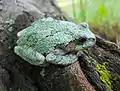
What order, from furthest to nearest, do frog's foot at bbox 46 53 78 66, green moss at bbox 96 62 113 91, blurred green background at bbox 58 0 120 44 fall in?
blurred green background at bbox 58 0 120 44, green moss at bbox 96 62 113 91, frog's foot at bbox 46 53 78 66

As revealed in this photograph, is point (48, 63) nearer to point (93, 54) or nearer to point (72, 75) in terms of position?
point (72, 75)

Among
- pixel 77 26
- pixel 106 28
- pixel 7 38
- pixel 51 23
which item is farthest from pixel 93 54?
pixel 106 28

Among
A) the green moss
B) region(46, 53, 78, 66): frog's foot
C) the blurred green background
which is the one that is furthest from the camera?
the blurred green background

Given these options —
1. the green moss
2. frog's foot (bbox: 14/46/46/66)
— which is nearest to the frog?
frog's foot (bbox: 14/46/46/66)

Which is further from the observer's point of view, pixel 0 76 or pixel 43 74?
pixel 0 76

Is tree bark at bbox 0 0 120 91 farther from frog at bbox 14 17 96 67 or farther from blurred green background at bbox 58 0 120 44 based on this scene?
blurred green background at bbox 58 0 120 44

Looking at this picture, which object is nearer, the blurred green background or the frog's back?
Answer: the frog's back

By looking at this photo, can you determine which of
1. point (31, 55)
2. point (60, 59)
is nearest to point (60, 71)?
point (60, 59)
